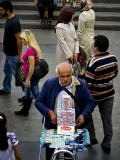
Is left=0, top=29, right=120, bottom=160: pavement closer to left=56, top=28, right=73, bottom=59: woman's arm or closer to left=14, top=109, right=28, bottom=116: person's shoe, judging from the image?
left=14, top=109, right=28, bottom=116: person's shoe

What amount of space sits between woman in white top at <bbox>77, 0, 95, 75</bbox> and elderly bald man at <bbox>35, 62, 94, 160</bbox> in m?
3.17

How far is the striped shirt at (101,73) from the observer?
4.14m

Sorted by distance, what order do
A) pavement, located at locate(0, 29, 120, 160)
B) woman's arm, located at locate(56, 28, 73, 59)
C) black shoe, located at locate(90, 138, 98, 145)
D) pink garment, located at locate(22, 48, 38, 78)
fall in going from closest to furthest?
pavement, located at locate(0, 29, 120, 160), black shoe, located at locate(90, 138, 98, 145), pink garment, located at locate(22, 48, 38, 78), woman's arm, located at locate(56, 28, 73, 59)

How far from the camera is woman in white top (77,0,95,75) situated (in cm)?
666

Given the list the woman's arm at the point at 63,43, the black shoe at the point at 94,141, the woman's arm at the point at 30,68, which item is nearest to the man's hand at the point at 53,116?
the black shoe at the point at 94,141

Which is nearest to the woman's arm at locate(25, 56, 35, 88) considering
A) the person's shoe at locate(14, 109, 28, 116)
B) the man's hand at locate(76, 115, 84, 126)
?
the person's shoe at locate(14, 109, 28, 116)

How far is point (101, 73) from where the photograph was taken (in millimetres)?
4176

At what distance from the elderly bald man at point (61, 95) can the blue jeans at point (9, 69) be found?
90.7 inches

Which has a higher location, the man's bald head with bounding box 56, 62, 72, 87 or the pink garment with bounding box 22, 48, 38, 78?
the man's bald head with bounding box 56, 62, 72, 87

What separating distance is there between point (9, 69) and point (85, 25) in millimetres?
2034

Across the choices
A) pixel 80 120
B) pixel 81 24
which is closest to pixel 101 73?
pixel 80 120

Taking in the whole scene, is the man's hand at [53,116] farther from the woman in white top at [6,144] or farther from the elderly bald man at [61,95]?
the woman in white top at [6,144]

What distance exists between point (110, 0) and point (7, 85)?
23.3ft

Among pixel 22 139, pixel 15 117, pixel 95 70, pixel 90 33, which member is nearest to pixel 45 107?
pixel 95 70
